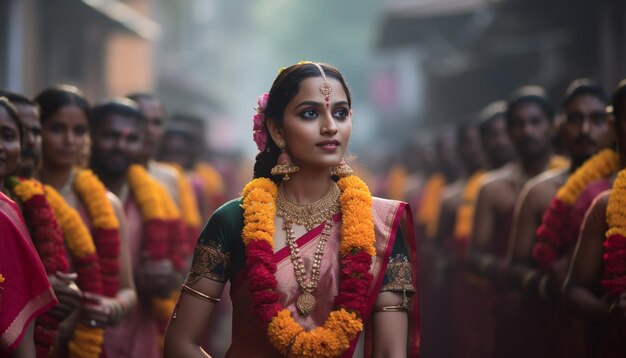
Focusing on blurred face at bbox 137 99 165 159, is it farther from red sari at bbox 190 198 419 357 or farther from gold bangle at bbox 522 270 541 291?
red sari at bbox 190 198 419 357

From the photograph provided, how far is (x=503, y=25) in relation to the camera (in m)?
16.4

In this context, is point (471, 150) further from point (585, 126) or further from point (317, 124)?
point (317, 124)

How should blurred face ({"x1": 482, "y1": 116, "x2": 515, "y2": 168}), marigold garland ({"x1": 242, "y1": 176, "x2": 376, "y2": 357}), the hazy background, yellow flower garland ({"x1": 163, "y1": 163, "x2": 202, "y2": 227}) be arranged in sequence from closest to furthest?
marigold garland ({"x1": 242, "y1": 176, "x2": 376, "y2": 357}), yellow flower garland ({"x1": 163, "y1": 163, "x2": 202, "y2": 227}), blurred face ({"x1": 482, "y1": 116, "x2": 515, "y2": 168}), the hazy background

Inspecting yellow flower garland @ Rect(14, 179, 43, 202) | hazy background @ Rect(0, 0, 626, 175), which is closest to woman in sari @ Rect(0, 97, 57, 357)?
yellow flower garland @ Rect(14, 179, 43, 202)

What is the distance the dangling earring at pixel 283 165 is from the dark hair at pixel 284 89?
3.6 inches

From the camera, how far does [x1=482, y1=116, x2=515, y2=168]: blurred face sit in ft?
30.5

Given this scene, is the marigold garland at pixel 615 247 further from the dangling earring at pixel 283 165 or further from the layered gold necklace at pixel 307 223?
the dangling earring at pixel 283 165

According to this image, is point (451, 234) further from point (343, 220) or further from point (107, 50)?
point (107, 50)

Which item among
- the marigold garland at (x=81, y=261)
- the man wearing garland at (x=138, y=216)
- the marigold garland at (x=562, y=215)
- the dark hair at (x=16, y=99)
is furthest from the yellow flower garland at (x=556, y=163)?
the dark hair at (x=16, y=99)

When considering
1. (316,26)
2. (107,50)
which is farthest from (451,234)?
(316,26)

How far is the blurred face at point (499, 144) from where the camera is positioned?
9.29 metres

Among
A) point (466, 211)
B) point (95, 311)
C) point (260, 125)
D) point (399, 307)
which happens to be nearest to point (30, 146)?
point (95, 311)

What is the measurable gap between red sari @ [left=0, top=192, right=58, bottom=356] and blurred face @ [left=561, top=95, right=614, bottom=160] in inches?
150

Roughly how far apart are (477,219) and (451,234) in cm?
253
